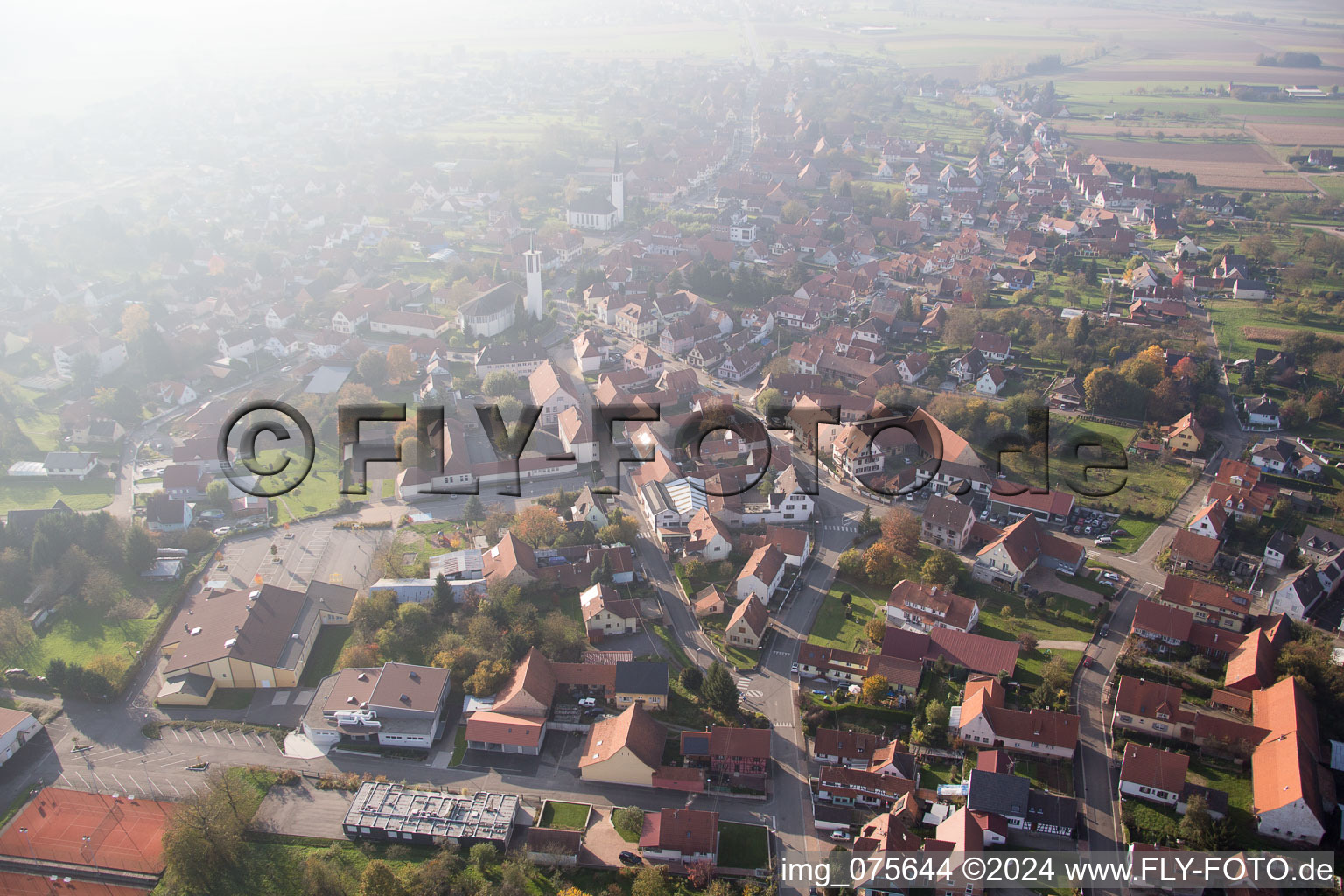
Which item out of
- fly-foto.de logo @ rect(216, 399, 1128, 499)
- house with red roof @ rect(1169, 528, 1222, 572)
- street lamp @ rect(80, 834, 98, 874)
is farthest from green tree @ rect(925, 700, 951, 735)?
street lamp @ rect(80, 834, 98, 874)

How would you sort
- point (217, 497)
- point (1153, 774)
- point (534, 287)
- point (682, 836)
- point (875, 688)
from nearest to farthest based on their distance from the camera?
point (682, 836) → point (1153, 774) → point (875, 688) → point (217, 497) → point (534, 287)

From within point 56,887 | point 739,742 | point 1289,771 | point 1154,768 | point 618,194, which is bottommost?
point 56,887

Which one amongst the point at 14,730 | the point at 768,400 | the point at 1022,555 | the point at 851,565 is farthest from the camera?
the point at 768,400

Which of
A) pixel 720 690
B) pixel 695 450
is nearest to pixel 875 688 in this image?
pixel 720 690

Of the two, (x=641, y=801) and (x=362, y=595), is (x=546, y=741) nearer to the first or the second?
(x=641, y=801)

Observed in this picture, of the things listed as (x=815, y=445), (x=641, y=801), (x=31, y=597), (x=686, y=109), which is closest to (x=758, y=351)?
(x=815, y=445)

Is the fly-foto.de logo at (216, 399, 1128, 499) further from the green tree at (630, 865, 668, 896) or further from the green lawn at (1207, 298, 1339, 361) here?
the green tree at (630, 865, 668, 896)

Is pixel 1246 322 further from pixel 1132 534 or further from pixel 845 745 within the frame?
pixel 845 745
